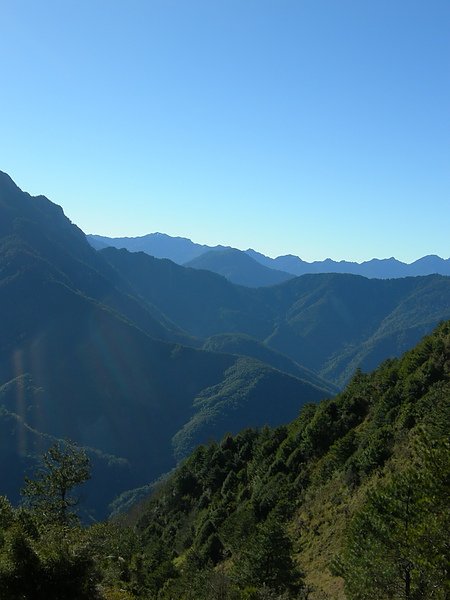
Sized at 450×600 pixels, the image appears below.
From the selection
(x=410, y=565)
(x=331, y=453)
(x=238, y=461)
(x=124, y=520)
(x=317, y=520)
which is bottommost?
(x=124, y=520)

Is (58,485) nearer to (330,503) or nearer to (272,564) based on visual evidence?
(272,564)

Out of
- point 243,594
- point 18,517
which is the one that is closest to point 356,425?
point 243,594

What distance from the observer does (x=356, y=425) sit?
2239 inches

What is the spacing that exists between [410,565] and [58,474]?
26.7m

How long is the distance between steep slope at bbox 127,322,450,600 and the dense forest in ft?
0.31

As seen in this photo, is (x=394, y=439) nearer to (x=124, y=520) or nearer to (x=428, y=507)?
(x=428, y=507)

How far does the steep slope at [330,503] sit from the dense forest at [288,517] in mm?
95

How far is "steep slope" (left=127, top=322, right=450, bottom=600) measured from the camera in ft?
61.6

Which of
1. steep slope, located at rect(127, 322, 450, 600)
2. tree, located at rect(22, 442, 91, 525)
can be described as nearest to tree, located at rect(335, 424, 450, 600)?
steep slope, located at rect(127, 322, 450, 600)

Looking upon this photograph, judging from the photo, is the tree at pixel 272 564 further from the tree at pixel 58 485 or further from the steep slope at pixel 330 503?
the tree at pixel 58 485

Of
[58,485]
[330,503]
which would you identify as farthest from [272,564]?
[58,485]

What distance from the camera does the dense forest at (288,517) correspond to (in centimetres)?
1745

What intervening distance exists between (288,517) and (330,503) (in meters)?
5.36

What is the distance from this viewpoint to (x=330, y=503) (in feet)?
141
